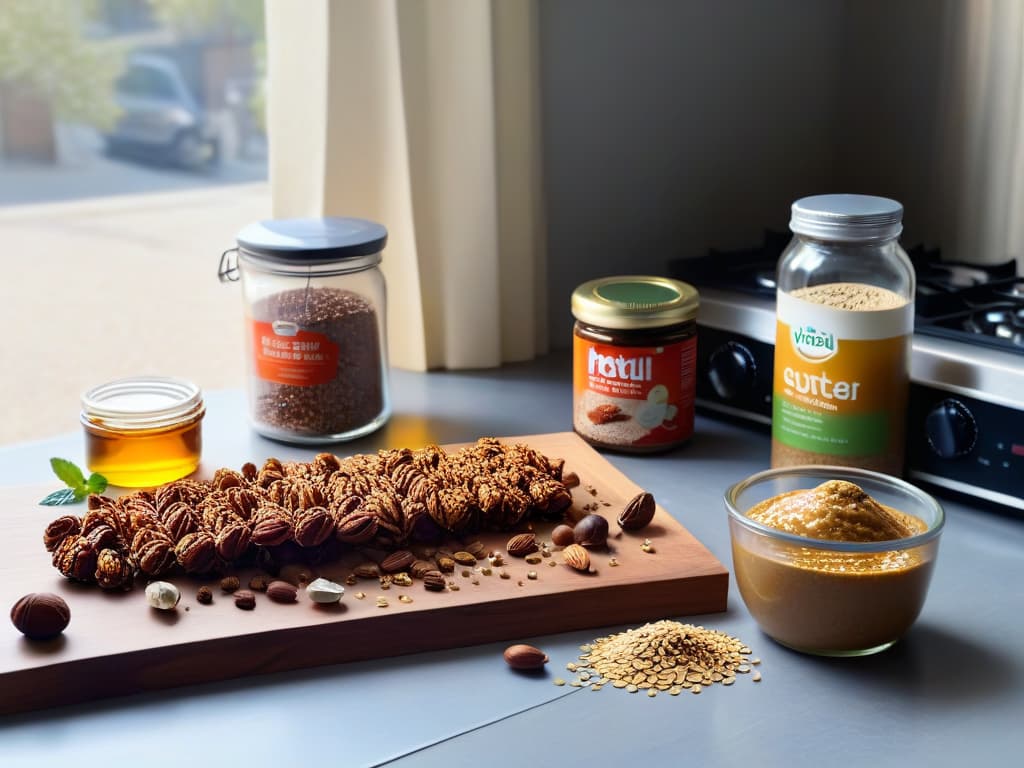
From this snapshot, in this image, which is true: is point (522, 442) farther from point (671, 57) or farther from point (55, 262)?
point (55, 262)

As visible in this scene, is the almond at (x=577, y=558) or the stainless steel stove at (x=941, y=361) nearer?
the almond at (x=577, y=558)

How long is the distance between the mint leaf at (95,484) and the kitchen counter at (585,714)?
251 mm

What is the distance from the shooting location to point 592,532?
2.90 feet

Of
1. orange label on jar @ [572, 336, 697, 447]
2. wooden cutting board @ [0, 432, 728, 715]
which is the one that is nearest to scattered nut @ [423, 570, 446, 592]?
wooden cutting board @ [0, 432, 728, 715]

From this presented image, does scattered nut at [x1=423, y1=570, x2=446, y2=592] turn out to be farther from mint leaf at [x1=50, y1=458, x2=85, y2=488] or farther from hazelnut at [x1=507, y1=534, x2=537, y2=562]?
mint leaf at [x1=50, y1=458, x2=85, y2=488]

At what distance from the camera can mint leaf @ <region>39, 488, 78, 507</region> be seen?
0.97 m

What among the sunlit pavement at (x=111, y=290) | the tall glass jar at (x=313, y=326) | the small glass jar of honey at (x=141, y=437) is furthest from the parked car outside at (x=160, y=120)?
the small glass jar of honey at (x=141, y=437)

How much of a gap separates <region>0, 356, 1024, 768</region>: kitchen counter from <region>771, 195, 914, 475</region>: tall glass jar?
17cm

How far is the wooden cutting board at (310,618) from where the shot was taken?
0.73 meters

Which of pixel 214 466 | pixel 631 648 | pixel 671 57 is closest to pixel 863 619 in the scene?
pixel 631 648

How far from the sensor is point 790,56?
1535mm

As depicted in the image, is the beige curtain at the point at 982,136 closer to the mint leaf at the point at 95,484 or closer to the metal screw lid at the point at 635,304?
the metal screw lid at the point at 635,304

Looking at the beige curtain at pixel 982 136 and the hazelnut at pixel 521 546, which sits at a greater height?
the beige curtain at pixel 982 136

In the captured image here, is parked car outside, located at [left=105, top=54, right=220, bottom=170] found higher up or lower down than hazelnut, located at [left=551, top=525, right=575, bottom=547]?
higher up
